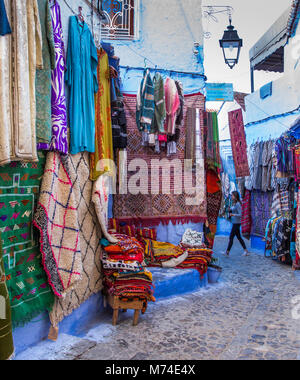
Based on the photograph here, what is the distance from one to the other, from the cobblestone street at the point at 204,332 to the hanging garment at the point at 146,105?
2.87 meters

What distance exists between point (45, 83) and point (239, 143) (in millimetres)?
7055

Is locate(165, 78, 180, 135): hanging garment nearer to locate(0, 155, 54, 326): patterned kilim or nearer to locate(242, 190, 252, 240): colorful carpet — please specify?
locate(0, 155, 54, 326): patterned kilim

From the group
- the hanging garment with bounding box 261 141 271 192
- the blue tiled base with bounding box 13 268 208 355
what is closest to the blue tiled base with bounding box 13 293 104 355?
the blue tiled base with bounding box 13 268 208 355

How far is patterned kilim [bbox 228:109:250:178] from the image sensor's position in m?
9.03

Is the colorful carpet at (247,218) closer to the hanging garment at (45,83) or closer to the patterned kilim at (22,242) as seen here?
the patterned kilim at (22,242)

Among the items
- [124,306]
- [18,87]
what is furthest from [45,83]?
[124,306]

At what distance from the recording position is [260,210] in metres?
10.0

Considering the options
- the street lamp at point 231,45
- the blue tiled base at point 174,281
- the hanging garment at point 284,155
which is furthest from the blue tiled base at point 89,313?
the street lamp at point 231,45

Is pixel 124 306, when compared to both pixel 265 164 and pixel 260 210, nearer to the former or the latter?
pixel 265 164

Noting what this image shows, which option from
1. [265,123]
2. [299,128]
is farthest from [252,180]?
[299,128]

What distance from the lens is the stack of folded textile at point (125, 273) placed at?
3.98 meters

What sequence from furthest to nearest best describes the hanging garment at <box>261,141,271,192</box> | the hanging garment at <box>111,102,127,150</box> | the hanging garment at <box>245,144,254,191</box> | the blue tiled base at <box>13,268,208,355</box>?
1. the hanging garment at <box>245,144,254,191</box>
2. the hanging garment at <box>261,141,271,192</box>
3. the hanging garment at <box>111,102,127,150</box>
4. the blue tiled base at <box>13,268,208,355</box>

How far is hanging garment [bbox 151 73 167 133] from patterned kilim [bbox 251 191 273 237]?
4.91m
